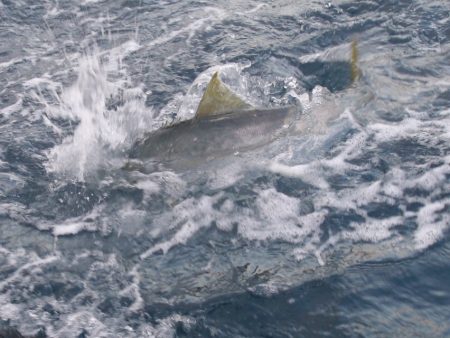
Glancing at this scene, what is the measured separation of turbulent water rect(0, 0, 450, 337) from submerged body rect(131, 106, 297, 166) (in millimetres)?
81

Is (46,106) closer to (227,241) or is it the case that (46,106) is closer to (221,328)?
(227,241)

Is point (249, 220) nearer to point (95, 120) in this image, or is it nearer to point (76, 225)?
point (76, 225)

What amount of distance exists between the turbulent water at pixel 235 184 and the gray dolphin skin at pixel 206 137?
3.3 inches

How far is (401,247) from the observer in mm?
3662

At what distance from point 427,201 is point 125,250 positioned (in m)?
1.97

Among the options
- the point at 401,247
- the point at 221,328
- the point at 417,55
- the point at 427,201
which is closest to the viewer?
the point at 221,328

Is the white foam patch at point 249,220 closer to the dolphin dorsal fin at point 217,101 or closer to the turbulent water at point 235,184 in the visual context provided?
the turbulent water at point 235,184

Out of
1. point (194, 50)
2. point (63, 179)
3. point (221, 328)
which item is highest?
point (194, 50)

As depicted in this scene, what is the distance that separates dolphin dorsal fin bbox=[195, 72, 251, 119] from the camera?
420 cm

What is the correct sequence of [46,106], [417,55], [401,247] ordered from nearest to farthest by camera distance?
[401,247] → [46,106] → [417,55]

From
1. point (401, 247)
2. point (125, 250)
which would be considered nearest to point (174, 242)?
point (125, 250)

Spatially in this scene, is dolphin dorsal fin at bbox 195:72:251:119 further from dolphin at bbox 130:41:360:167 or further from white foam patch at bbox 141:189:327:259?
white foam patch at bbox 141:189:327:259

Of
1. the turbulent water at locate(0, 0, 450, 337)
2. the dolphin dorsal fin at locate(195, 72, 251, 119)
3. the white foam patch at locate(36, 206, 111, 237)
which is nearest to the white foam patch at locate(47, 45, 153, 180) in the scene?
the turbulent water at locate(0, 0, 450, 337)

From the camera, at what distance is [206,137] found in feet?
14.2
